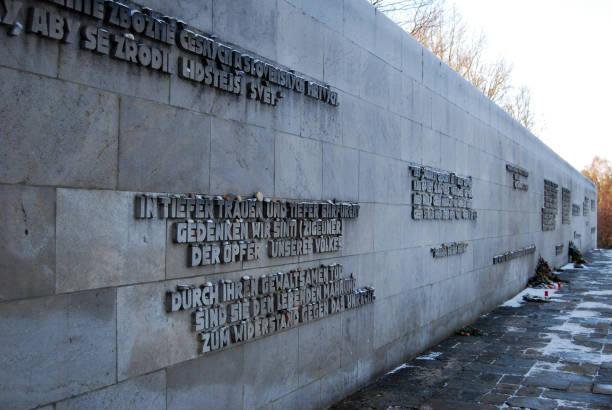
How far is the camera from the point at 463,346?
7.97m

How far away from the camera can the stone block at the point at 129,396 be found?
9.75ft

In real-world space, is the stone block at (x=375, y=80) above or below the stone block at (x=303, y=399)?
above

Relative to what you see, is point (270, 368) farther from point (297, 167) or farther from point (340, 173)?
point (340, 173)

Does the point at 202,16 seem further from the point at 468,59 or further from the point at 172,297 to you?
the point at 468,59

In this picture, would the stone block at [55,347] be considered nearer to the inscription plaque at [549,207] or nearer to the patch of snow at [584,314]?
the patch of snow at [584,314]

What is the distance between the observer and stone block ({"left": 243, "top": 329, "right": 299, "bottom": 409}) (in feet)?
14.0

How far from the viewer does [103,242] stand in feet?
10.2

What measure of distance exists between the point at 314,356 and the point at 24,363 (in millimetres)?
2929

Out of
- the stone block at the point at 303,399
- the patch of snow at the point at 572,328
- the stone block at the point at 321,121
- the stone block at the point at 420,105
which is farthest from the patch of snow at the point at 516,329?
the stone block at the point at 321,121

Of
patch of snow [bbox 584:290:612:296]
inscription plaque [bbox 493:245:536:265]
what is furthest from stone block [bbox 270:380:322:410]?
patch of snow [bbox 584:290:612:296]

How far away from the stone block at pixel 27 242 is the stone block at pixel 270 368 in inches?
73.1

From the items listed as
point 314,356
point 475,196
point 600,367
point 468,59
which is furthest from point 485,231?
point 468,59

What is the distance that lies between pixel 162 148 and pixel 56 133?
2.45ft

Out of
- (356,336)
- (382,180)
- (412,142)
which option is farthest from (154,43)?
(412,142)
